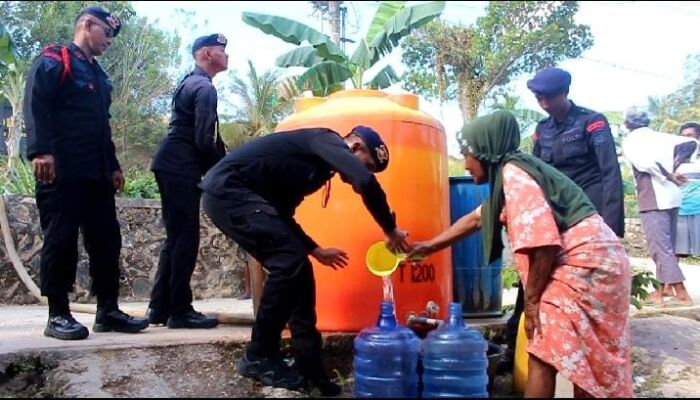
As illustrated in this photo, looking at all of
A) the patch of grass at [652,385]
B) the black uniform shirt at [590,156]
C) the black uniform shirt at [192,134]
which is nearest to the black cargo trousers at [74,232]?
the black uniform shirt at [192,134]

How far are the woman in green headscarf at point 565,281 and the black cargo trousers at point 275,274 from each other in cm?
88

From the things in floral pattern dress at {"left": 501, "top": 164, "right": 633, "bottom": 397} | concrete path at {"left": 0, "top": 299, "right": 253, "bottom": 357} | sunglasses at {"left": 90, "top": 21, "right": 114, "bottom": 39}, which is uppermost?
sunglasses at {"left": 90, "top": 21, "right": 114, "bottom": 39}

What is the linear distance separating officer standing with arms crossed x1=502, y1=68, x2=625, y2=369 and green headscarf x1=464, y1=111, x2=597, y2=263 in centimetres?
101

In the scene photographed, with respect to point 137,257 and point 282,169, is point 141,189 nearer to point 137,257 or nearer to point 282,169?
point 137,257

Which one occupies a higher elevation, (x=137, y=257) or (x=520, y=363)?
(x=137, y=257)

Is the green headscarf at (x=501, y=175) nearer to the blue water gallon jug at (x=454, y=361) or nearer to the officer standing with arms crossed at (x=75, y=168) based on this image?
the blue water gallon jug at (x=454, y=361)

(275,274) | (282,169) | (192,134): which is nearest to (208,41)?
(192,134)

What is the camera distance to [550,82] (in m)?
3.93

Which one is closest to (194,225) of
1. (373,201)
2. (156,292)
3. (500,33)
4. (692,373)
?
(156,292)

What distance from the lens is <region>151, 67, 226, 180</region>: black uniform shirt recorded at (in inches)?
156

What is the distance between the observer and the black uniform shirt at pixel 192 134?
13.0ft

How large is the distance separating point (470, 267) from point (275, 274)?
1.78 meters

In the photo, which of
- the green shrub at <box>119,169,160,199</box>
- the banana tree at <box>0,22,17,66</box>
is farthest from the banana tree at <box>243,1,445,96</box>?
the banana tree at <box>0,22,17,66</box>

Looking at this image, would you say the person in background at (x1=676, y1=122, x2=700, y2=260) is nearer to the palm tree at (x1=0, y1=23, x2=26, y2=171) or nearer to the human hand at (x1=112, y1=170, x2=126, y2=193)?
the human hand at (x1=112, y1=170, x2=126, y2=193)
